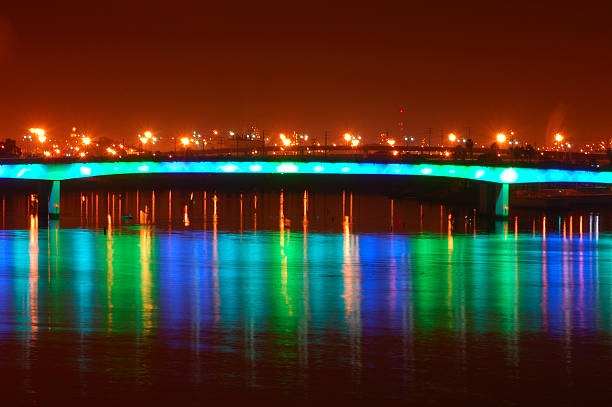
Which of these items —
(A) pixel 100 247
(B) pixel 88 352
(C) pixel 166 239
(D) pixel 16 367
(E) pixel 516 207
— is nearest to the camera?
(D) pixel 16 367

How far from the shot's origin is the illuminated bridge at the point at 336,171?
10425 centimetres

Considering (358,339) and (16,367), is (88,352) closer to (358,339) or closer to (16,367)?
(16,367)

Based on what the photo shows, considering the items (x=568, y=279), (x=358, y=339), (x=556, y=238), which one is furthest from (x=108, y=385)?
(x=556, y=238)

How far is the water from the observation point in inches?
862

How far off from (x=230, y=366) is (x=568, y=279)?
25.0m

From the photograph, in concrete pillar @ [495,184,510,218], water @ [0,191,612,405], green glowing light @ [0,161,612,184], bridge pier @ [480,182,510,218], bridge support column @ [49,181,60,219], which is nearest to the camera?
water @ [0,191,612,405]

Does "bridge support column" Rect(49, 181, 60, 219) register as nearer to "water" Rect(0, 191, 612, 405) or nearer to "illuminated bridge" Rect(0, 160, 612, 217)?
"illuminated bridge" Rect(0, 160, 612, 217)

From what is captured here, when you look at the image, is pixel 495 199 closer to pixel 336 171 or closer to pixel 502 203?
pixel 502 203

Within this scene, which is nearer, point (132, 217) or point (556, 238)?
point (556, 238)

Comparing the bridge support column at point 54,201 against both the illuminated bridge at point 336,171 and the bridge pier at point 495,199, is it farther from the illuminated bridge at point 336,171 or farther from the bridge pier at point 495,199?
the bridge pier at point 495,199

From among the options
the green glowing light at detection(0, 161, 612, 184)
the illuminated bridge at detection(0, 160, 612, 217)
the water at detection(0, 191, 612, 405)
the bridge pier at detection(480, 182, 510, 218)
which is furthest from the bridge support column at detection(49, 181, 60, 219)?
the bridge pier at detection(480, 182, 510, 218)

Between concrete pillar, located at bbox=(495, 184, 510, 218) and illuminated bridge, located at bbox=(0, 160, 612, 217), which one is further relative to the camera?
concrete pillar, located at bbox=(495, 184, 510, 218)

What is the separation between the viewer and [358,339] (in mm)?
27422

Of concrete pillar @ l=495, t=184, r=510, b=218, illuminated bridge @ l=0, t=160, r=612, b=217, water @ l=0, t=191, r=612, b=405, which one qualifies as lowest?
water @ l=0, t=191, r=612, b=405
